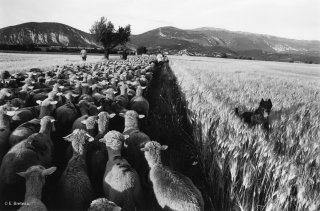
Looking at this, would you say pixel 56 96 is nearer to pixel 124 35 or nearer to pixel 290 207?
pixel 290 207

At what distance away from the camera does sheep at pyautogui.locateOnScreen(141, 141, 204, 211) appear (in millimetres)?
4098

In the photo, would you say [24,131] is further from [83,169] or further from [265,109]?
[265,109]

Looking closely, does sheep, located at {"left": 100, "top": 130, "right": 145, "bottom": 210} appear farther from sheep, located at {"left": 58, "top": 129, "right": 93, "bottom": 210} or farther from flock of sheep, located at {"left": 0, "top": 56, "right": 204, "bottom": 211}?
sheep, located at {"left": 58, "top": 129, "right": 93, "bottom": 210}

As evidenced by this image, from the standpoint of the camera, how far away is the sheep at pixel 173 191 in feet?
13.4

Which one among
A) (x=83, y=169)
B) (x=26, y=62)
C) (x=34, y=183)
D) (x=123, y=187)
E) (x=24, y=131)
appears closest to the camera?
(x=34, y=183)

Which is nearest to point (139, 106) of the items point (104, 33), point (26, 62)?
point (26, 62)

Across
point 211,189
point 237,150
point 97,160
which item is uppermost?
point 237,150


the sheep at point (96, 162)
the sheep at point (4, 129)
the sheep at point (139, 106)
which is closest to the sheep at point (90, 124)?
the sheep at point (96, 162)

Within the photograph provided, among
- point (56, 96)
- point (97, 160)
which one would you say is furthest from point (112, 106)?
point (97, 160)

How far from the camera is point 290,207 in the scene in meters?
3.61

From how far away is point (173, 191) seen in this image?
169 inches

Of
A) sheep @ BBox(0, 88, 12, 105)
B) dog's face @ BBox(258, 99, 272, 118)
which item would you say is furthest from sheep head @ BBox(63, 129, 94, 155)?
sheep @ BBox(0, 88, 12, 105)

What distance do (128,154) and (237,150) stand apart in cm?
244

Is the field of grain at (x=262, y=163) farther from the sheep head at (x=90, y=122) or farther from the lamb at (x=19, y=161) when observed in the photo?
the lamb at (x=19, y=161)
